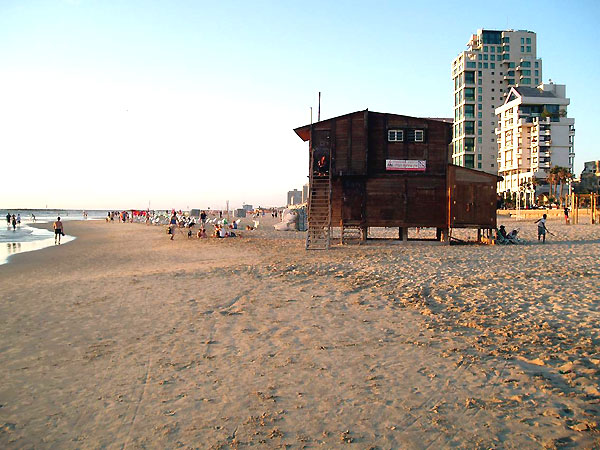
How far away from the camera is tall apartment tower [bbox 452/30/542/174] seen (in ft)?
380

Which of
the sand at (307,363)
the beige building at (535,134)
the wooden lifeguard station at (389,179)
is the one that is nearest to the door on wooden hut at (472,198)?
the wooden lifeguard station at (389,179)

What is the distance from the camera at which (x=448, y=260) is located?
16734mm

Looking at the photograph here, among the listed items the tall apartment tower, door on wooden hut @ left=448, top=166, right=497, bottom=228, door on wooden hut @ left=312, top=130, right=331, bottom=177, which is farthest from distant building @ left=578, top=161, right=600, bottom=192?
door on wooden hut @ left=312, top=130, right=331, bottom=177

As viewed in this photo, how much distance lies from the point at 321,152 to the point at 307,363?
17.9 m

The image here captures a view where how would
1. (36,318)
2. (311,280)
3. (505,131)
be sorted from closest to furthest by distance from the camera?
1. (36,318)
2. (311,280)
3. (505,131)

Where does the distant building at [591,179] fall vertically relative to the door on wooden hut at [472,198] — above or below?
A: above

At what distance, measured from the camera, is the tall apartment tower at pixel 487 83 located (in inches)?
4557

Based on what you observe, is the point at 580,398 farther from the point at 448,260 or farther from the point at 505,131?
the point at 505,131

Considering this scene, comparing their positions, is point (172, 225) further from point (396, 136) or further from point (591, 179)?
point (591, 179)

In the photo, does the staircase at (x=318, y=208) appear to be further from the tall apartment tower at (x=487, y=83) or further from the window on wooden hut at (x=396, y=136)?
the tall apartment tower at (x=487, y=83)

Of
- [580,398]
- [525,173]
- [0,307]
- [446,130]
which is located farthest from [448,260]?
[525,173]

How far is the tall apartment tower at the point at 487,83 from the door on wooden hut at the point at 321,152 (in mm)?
103135

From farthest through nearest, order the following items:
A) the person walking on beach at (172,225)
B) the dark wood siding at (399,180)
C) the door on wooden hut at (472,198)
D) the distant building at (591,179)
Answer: the distant building at (591,179) → the person walking on beach at (172,225) → the door on wooden hut at (472,198) → the dark wood siding at (399,180)

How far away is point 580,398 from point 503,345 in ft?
6.38
